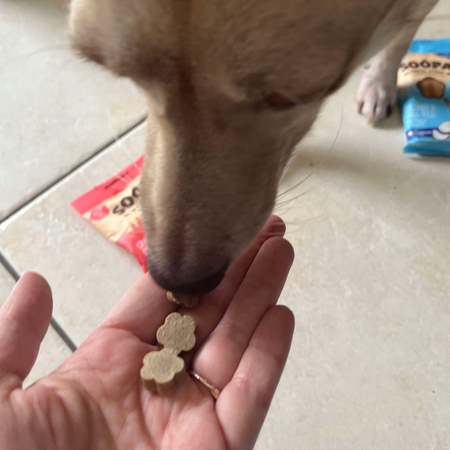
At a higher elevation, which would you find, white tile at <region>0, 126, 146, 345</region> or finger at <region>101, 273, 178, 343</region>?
finger at <region>101, 273, 178, 343</region>

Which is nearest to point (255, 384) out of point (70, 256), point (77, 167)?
point (70, 256)

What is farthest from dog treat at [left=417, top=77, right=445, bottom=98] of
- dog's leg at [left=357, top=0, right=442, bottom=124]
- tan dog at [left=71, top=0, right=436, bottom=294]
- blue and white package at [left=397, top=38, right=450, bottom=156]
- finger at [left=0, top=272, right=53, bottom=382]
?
finger at [left=0, top=272, right=53, bottom=382]

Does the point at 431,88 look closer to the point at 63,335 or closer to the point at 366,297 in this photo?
the point at 366,297

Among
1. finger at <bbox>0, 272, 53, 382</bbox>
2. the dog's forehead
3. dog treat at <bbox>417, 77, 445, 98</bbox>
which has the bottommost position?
finger at <bbox>0, 272, 53, 382</bbox>

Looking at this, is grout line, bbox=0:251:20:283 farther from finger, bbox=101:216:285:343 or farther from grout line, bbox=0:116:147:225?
finger, bbox=101:216:285:343

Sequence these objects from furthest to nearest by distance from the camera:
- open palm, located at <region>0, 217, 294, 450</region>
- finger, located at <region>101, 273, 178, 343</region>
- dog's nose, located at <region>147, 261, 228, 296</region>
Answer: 1. finger, located at <region>101, 273, 178, 343</region>
2. dog's nose, located at <region>147, 261, 228, 296</region>
3. open palm, located at <region>0, 217, 294, 450</region>

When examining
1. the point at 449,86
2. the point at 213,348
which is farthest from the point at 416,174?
the point at 213,348
